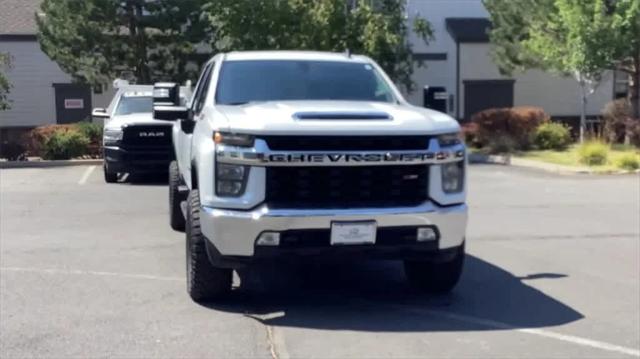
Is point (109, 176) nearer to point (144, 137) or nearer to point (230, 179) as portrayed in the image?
point (144, 137)

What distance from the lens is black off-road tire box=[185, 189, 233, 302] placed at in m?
7.70

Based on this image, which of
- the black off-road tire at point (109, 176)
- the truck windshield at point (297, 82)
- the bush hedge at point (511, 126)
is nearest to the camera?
the truck windshield at point (297, 82)

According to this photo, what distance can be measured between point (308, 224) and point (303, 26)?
61.5 feet

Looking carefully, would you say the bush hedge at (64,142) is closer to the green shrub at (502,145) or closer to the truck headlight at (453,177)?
the green shrub at (502,145)

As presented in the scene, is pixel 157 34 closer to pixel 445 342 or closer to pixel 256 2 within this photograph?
pixel 256 2

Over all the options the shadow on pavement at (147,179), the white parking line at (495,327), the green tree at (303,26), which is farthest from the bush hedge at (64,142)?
the white parking line at (495,327)

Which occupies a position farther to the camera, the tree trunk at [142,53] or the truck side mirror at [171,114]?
the tree trunk at [142,53]

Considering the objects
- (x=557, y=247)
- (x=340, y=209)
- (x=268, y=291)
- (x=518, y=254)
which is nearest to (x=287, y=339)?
(x=340, y=209)

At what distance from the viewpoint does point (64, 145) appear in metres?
24.2

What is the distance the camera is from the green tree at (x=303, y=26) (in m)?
25.7

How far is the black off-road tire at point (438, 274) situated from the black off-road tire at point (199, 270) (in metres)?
1.68

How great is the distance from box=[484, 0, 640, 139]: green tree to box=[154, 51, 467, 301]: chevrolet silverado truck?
17.8 metres

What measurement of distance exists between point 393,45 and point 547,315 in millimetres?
19521

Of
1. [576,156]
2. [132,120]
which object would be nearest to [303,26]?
[576,156]
